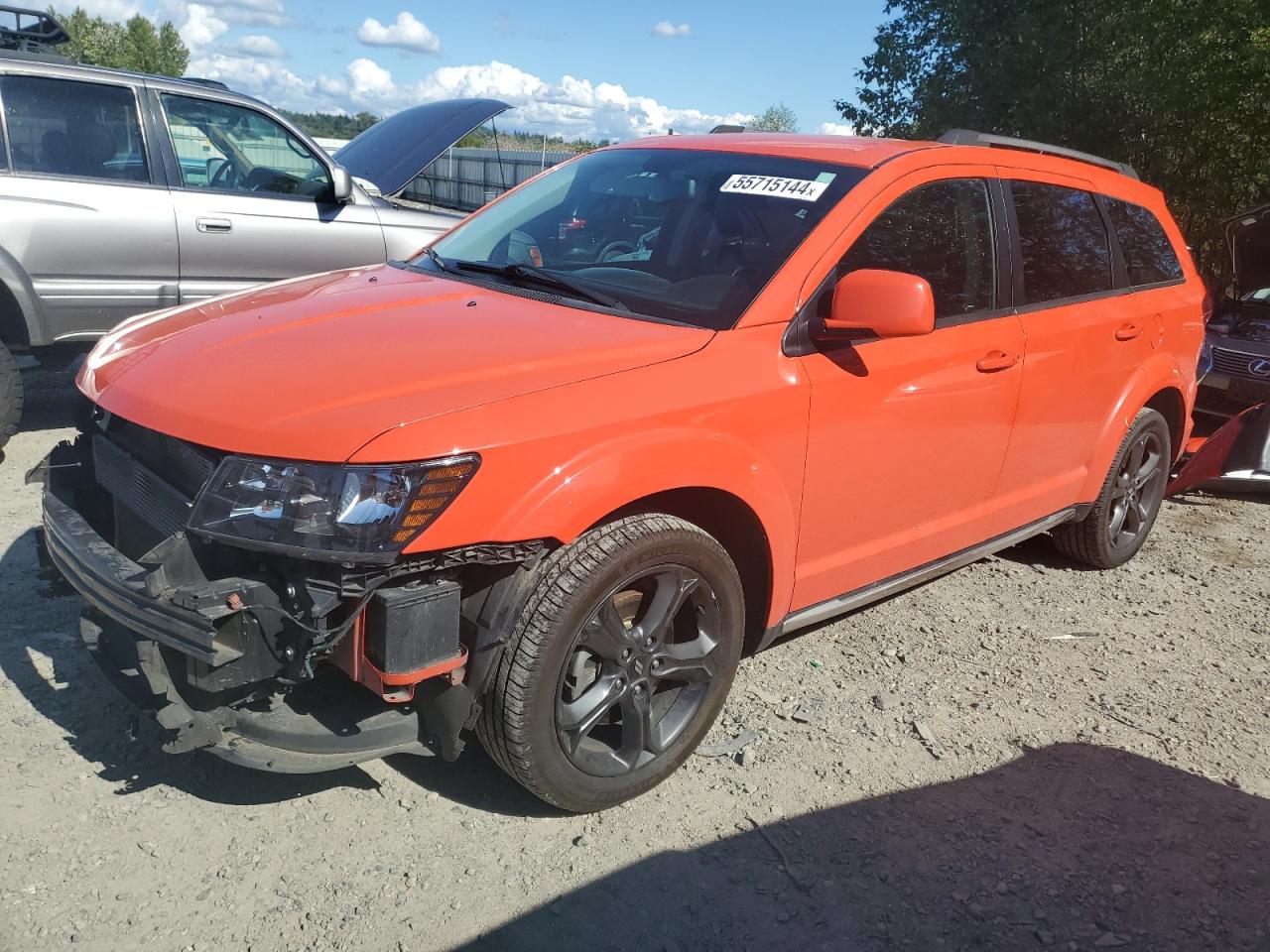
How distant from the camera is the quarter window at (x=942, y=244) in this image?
11.2 feet

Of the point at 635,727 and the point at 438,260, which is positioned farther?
the point at 438,260

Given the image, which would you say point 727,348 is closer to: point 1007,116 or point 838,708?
point 838,708

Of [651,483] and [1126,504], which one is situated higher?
[651,483]

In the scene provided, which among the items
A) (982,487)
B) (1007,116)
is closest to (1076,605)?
(982,487)

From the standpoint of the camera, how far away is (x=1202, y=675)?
416 cm

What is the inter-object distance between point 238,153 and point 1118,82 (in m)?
9.09

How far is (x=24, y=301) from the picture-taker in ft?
18.0

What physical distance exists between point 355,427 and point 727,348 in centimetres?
108

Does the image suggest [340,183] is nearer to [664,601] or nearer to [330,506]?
[664,601]

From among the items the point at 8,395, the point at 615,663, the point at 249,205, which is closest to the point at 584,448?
the point at 615,663

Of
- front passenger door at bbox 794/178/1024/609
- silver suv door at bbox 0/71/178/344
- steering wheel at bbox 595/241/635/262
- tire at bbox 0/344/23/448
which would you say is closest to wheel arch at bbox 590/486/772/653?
front passenger door at bbox 794/178/1024/609

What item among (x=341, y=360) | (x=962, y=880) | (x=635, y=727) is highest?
(x=341, y=360)

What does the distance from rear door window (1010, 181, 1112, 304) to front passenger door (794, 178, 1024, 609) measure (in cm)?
21

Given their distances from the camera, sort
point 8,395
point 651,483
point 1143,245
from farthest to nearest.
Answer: point 8,395, point 1143,245, point 651,483
